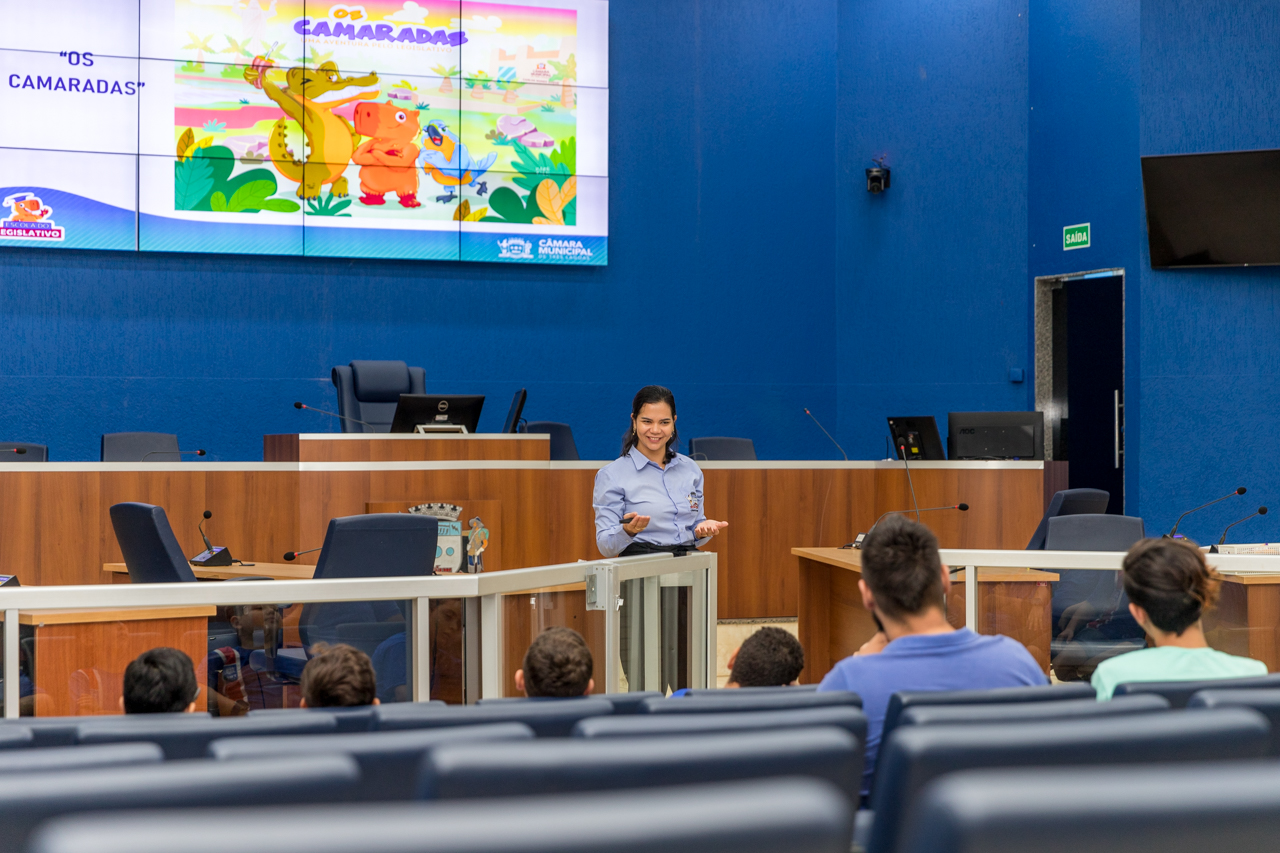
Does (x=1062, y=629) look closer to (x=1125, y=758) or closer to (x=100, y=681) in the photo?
(x=1125, y=758)

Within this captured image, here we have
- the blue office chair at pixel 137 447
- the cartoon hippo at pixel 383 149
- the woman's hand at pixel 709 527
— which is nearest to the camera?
the woman's hand at pixel 709 527

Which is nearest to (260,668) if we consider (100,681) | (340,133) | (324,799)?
(100,681)

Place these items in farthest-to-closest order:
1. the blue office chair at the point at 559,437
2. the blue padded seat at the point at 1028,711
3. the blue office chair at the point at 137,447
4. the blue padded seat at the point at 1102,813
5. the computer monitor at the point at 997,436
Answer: the blue office chair at the point at 559,437 → the blue office chair at the point at 137,447 → the computer monitor at the point at 997,436 → the blue padded seat at the point at 1028,711 → the blue padded seat at the point at 1102,813

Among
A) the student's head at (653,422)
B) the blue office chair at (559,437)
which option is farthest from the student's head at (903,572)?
the blue office chair at (559,437)

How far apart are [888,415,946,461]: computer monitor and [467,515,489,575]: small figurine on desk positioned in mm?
2457

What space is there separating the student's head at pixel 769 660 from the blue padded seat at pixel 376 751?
1205 mm

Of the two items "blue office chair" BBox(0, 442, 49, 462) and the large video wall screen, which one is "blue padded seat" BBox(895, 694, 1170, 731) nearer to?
"blue office chair" BBox(0, 442, 49, 462)

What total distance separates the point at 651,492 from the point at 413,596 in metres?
1.32

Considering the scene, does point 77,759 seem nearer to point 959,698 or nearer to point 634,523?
point 959,698

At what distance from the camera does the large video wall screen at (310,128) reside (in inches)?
320

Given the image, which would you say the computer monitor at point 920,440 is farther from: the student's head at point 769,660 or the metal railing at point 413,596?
the student's head at point 769,660

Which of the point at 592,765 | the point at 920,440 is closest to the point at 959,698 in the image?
the point at 592,765

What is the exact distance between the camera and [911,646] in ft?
6.39

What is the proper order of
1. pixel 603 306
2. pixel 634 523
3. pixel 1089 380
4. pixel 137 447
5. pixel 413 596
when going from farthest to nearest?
pixel 603 306
pixel 1089 380
pixel 137 447
pixel 634 523
pixel 413 596
